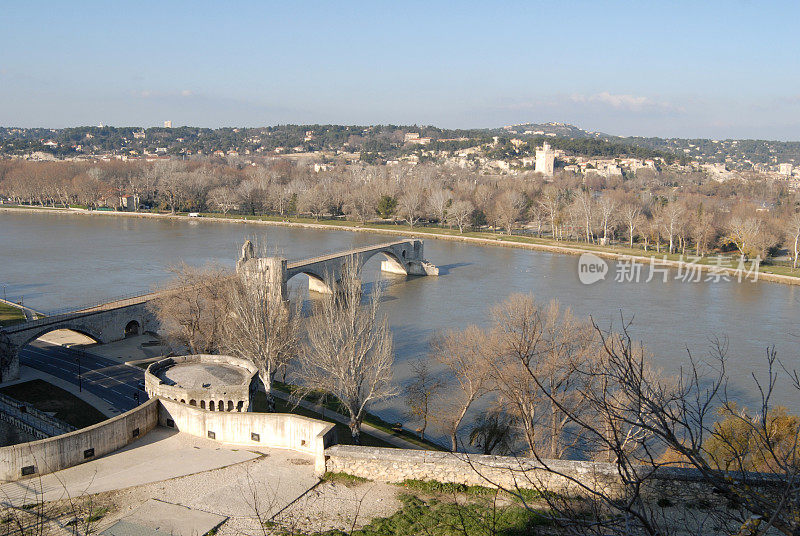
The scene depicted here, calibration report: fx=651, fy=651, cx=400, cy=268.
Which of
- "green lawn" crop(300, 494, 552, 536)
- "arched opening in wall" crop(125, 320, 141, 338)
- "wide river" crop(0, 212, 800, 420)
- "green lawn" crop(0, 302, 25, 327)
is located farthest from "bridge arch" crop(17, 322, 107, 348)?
"green lawn" crop(300, 494, 552, 536)

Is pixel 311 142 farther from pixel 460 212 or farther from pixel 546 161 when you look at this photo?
pixel 460 212

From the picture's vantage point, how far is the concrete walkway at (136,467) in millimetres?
9625

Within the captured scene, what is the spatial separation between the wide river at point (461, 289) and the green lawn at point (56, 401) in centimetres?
692

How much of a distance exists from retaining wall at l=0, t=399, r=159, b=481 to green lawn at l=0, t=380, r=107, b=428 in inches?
126

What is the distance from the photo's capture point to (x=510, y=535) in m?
7.90

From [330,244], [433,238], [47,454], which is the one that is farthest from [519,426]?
[433,238]

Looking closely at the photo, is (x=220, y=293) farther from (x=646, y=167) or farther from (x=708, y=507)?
(x=646, y=167)

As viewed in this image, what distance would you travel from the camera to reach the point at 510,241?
1935 inches

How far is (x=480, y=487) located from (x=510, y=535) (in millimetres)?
1509

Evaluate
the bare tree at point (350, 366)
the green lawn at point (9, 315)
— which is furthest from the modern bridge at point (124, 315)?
the bare tree at point (350, 366)

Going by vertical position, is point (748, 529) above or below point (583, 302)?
above

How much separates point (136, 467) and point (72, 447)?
107 centimetres

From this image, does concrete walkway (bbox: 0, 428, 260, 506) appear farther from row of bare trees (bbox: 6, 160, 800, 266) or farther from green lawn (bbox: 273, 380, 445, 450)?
row of bare trees (bbox: 6, 160, 800, 266)

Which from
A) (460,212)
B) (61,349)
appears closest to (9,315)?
(61,349)
